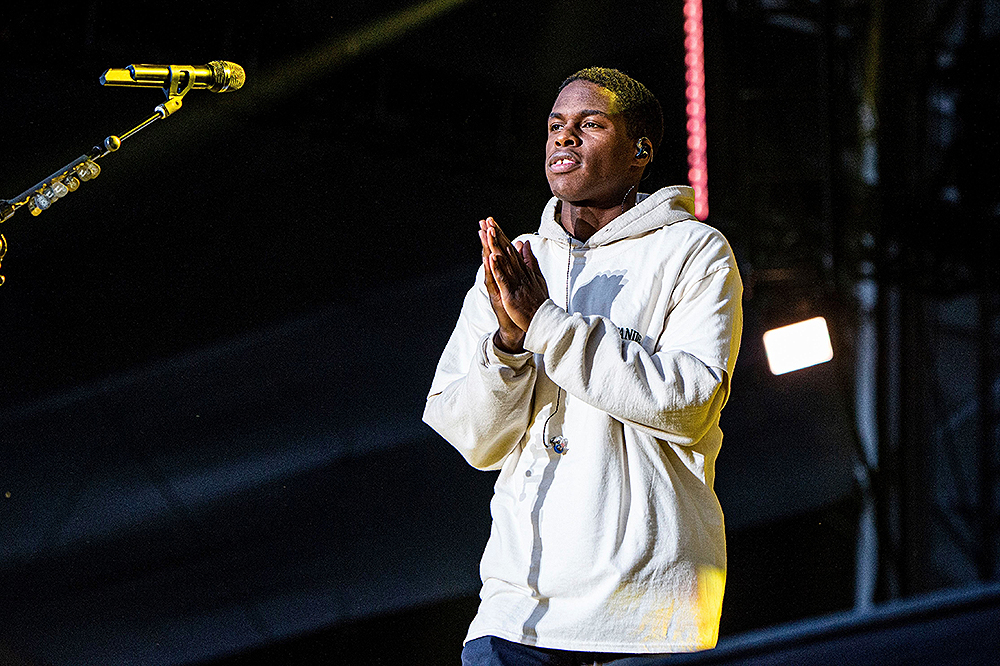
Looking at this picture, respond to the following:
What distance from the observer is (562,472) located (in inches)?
58.9

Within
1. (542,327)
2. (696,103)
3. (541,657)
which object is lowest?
(541,657)

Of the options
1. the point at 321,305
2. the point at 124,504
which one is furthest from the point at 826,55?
the point at 124,504

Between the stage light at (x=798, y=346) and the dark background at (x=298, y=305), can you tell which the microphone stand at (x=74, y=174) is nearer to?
the dark background at (x=298, y=305)

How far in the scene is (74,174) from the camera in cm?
149

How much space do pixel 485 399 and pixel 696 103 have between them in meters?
2.05

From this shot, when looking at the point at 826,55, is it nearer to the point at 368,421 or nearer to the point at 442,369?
the point at 368,421

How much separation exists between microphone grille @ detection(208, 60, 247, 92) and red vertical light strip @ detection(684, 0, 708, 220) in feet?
6.36

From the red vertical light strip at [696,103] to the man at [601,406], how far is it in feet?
5.24

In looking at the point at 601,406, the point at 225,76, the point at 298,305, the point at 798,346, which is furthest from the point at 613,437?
the point at 798,346

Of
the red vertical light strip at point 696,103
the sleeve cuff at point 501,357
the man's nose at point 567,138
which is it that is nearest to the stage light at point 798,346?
the red vertical light strip at point 696,103

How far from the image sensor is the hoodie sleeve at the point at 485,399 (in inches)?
58.5

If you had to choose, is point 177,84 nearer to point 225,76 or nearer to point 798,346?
point 225,76

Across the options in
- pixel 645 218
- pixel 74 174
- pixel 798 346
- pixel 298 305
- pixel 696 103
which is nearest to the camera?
pixel 74 174

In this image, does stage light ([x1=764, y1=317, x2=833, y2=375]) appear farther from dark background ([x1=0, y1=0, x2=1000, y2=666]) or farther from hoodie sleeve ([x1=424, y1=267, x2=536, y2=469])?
hoodie sleeve ([x1=424, y1=267, x2=536, y2=469])
